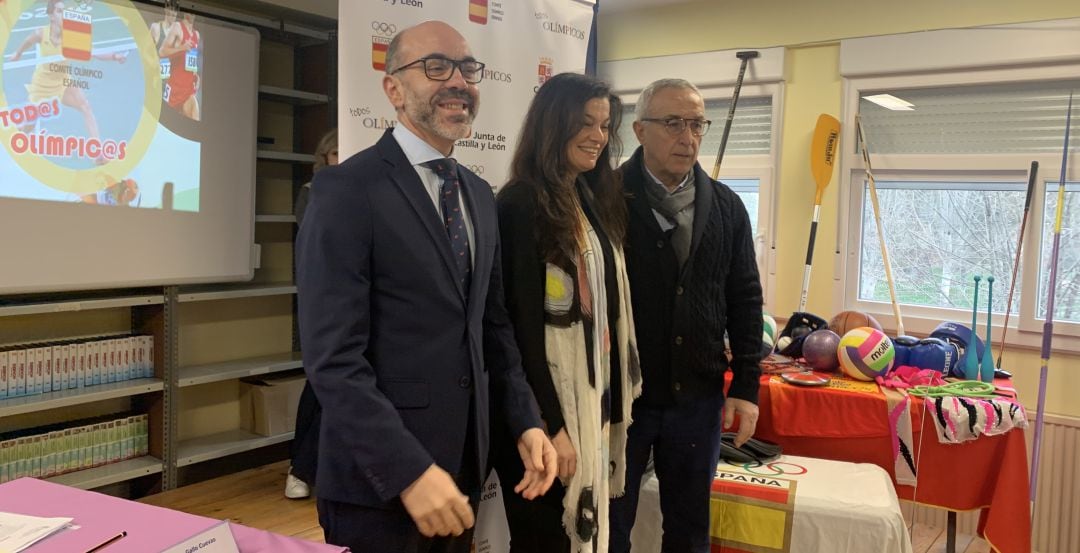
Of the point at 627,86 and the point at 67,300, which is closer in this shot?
the point at 67,300

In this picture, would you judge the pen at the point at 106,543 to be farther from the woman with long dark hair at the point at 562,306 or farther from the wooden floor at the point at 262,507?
the wooden floor at the point at 262,507

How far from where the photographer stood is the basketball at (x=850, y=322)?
131 inches

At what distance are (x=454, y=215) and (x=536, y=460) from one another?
46 centimetres

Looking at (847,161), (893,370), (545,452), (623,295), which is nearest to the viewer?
(545,452)

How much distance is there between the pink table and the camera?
3.10 ft

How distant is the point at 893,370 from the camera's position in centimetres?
307

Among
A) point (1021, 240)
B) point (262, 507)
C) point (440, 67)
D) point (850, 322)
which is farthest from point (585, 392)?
point (1021, 240)

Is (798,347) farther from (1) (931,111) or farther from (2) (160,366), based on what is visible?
(2) (160,366)

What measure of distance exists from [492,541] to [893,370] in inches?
65.8

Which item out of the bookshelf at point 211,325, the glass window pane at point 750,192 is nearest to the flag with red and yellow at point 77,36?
the bookshelf at point 211,325

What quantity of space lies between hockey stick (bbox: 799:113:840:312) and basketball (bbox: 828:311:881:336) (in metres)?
0.45

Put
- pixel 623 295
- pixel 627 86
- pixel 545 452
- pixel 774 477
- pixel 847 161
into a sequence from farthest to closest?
1. pixel 627 86
2. pixel 847 161
3. pixel 774 477
4. pixel 623 295
5. pixel 545 452

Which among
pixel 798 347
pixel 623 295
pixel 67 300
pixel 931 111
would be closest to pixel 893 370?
pixel 798 347

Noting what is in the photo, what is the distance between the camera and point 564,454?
1.67m
